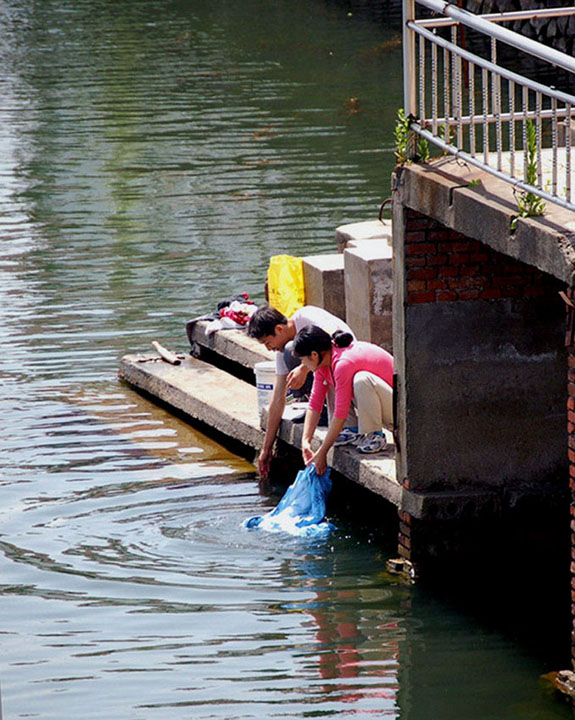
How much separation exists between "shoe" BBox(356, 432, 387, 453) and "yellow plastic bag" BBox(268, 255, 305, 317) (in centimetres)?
223

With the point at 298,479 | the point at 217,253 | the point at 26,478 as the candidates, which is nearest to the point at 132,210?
the point at 217,253

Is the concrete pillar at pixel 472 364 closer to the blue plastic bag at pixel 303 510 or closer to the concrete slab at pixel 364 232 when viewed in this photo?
the blue plastic bag at pixel 303 510

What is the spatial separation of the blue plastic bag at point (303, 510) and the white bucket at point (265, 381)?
3.64ft

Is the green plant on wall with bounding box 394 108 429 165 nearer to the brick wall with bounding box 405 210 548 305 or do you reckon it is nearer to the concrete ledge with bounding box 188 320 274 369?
the brick wall with bounding box 405 210 548 305

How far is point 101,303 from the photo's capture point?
15.8 meters

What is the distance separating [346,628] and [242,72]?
23.4m

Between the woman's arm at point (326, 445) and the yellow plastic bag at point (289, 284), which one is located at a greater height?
the yellow plastic bag at point (289, 284)

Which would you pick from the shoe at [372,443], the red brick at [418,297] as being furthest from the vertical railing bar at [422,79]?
the shoe at [372,443]

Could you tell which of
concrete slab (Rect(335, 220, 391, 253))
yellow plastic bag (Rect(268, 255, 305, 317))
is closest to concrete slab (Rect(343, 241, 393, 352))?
concrete slab (Rect(335, 220, 391, 253))

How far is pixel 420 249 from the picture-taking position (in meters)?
8.80

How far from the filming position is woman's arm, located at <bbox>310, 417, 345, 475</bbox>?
9492mm

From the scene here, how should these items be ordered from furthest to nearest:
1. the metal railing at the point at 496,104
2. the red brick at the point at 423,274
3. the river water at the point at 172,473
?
the red brick at the point at 423,274 → the river water at the point at 172,473 → the metal railing at the point at 496,104

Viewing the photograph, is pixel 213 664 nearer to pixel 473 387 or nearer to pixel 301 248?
pixel 473 387

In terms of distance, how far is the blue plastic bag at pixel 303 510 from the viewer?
9953mm
